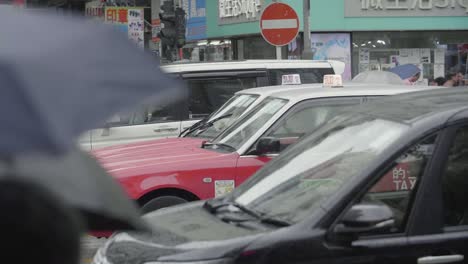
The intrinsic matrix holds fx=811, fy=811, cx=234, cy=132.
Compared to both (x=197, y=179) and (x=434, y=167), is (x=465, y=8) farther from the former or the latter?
(x=434, y=167)

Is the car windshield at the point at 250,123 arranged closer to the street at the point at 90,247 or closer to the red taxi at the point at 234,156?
the red taxi at the point at 234,156

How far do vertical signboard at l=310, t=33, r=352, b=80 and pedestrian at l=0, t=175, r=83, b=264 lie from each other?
18860 millimetres

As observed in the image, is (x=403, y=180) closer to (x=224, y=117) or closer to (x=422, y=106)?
(x=422, y=106)

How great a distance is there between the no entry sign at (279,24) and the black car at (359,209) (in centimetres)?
962

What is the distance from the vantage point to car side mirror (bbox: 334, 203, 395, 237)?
12.6ft

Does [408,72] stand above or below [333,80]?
below

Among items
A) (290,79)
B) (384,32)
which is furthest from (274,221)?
(384,32)

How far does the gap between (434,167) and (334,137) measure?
79 cm

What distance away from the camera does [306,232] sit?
3879mm

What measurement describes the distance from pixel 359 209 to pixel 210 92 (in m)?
7.24

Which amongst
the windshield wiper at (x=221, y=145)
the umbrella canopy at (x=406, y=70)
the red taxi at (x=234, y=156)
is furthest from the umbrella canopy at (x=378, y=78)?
the umbrella canopy at (x=406, y=70)

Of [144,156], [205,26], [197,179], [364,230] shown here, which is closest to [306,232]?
[364,230]

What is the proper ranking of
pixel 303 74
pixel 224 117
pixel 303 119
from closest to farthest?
pixel 303 119, pixel 224 117, pixel 303 74

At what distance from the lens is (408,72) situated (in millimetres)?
19938
